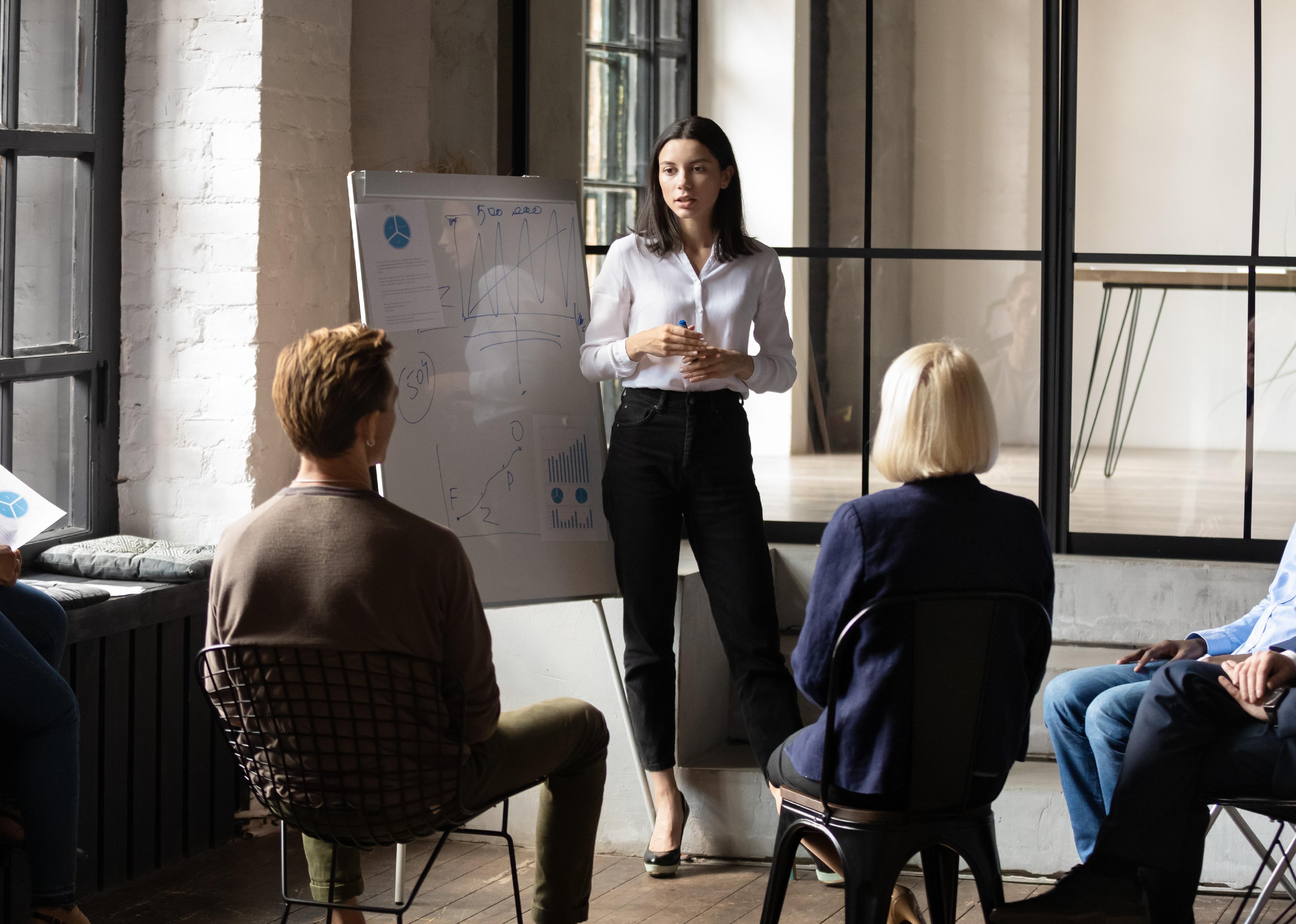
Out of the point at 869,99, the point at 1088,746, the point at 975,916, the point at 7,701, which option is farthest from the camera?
the point at 869,99

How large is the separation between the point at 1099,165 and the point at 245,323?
2.59 meters

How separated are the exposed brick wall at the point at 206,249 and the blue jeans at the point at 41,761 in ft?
3.37

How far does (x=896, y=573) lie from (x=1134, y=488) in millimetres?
2519

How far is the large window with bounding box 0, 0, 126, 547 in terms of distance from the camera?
3221mm

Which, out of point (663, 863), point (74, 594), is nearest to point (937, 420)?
point (663, 863)

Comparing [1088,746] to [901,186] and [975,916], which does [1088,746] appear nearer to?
[975,916]

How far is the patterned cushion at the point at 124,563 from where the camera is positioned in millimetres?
3227

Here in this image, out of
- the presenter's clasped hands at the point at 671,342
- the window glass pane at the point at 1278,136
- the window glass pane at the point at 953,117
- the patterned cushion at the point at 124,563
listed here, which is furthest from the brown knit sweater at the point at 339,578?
the window glass pane at the point at 1278,136

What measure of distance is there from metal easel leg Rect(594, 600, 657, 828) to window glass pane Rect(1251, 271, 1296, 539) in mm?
2082

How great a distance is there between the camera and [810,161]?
4.20 m

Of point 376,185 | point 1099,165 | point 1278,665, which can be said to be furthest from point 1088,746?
point 1099,165

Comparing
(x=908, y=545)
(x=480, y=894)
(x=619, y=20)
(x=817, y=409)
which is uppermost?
(x=619, y=20)

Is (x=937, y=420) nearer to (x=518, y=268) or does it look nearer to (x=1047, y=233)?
(x=518, y=268)

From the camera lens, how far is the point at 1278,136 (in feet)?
13.3
